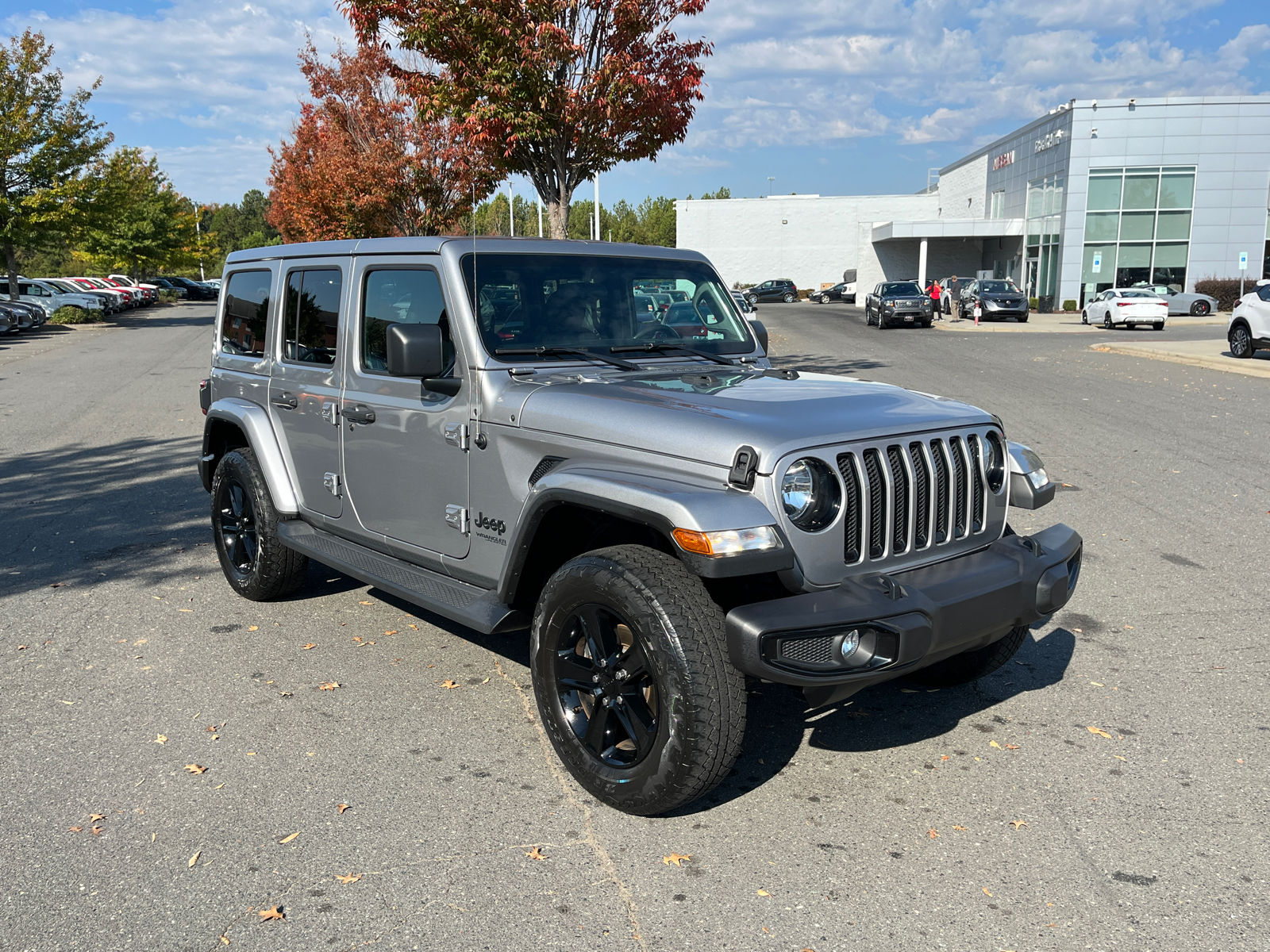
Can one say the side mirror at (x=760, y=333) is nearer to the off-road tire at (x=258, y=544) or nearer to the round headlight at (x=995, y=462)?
the round headlight at (x=995, y=462)

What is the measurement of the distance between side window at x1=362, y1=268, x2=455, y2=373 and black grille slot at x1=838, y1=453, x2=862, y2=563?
68.2 inches

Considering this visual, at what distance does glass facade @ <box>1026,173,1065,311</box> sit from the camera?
45.1 metres

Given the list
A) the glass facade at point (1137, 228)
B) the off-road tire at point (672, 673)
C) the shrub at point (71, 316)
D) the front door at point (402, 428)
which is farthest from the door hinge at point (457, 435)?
the glass facade at point (1137, 228)

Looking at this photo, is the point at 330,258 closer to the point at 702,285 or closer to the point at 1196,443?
the point at 702,285

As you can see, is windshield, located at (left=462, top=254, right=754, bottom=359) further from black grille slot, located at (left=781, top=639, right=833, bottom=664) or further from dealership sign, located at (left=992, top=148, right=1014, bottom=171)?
dealership sign, located at (left=992, top=148, right=1014, bottom=171)

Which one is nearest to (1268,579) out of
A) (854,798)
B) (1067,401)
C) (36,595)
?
(854,798)

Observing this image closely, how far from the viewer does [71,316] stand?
37.6m

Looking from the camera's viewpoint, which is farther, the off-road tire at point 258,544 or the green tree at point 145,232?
the green tree at point 145,232

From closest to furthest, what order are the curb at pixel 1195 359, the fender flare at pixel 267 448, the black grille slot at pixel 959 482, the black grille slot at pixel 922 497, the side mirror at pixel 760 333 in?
1. the black grille slot at pixel 922 497
2. the black grille slot at pixel 959 482
3. the side mirror at pixel 760 333
4. the fender flare at pixel 267 448
5. the curb at pixel 1195 359

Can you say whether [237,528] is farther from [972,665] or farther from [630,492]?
[972,665]

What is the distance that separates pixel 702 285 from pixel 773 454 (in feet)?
6.82

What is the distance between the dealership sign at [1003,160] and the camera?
52906 mm

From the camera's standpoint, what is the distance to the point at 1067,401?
45.9ft

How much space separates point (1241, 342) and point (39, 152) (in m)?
34.7
